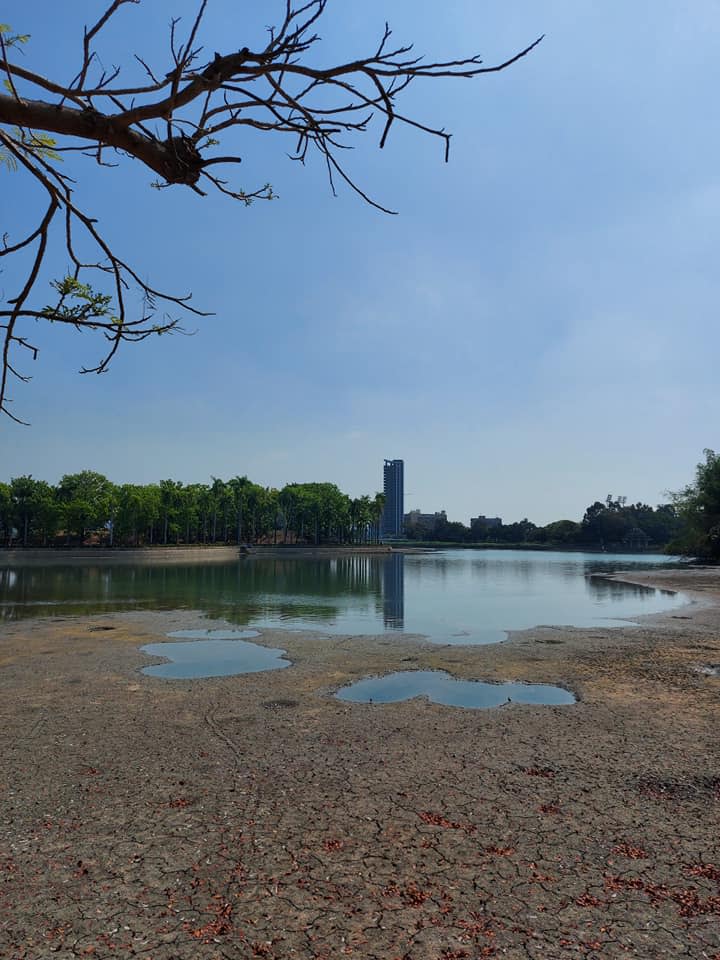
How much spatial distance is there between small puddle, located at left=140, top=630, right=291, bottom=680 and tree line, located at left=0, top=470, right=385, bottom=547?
8136 cm

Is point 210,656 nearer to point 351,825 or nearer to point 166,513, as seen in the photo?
point 351,825

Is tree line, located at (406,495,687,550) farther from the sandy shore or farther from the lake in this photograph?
the sandy shore

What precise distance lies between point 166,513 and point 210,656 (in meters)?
90.6

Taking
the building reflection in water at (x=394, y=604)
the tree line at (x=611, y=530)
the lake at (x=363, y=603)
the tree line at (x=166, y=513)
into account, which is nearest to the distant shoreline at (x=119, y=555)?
the tree line at (x=166, y=513)

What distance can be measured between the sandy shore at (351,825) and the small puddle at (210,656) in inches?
79.3

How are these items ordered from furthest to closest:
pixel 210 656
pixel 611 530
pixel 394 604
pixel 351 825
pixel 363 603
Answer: pixel 611 530 < pixel 363 603 < pixel 394 604 < pixel 210 656 < pixel 351 825

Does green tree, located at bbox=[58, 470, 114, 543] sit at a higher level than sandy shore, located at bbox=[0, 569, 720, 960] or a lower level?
higher

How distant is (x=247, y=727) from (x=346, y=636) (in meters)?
10.5

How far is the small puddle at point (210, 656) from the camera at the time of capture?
14203 mm

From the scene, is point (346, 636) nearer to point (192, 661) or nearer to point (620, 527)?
point (192, 661)

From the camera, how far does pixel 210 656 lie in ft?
53.6

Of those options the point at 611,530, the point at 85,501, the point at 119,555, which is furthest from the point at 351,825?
the point at 611,530

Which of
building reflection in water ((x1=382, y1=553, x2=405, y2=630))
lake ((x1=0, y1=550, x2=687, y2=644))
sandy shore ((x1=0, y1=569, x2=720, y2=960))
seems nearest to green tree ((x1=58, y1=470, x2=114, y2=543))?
lake ((x1=0, y1=550, x2=687, y2=644))

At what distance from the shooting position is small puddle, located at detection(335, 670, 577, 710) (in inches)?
451
